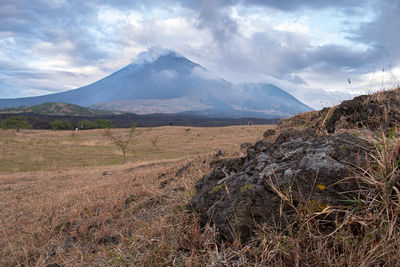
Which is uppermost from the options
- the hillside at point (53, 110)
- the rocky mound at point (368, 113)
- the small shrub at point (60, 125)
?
the hillside at point (53, 110)

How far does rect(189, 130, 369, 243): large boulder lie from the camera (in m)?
2.22

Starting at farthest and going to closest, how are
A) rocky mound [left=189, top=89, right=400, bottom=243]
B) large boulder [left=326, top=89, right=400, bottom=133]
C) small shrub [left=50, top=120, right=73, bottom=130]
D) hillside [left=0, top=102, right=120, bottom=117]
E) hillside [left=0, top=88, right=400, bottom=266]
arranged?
1. hillside [left=0, top=102, right=120, bottom=117]
2. small shrub [left=50, top=120, right=73, bottom=130]
3. large boulder [left=326, top=89, right=400, bottom=133]
4. rocky mound [left=189, top=89, right=400, bottom=243]
5. hillside [left=0, top=88, right=400, bottom=266]

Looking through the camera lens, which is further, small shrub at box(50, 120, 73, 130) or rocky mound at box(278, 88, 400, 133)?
small shrub at box(50, 120, 73, 130)

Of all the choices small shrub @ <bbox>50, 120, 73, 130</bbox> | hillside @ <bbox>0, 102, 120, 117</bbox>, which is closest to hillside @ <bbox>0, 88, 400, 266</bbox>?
small shrub @ <bbox>50, 120, 73, 130</bbox>

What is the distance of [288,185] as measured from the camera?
2361 mm

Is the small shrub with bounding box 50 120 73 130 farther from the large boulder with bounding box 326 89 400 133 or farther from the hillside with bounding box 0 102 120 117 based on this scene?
the large boulder with bounding box 326 89 400 133

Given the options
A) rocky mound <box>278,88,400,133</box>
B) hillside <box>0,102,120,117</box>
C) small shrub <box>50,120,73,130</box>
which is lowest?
small shrub <box>50,120,73,130</box>

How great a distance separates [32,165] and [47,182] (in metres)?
10.1

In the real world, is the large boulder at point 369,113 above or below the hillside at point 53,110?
below

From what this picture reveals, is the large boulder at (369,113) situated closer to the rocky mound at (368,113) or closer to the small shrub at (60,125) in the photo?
the rocky mound at (368,113)

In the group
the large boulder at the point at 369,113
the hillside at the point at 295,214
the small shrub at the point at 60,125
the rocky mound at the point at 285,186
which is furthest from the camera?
the small shrub at the point at 60,125

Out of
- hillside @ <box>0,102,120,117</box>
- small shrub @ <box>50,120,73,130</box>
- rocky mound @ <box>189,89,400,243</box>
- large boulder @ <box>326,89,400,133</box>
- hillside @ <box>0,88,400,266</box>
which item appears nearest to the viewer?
hillside @ <box>0,88,400,266</box>

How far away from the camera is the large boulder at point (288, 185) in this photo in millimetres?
2225

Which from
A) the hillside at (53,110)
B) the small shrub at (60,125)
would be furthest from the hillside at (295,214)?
the hillside at (53,110)
